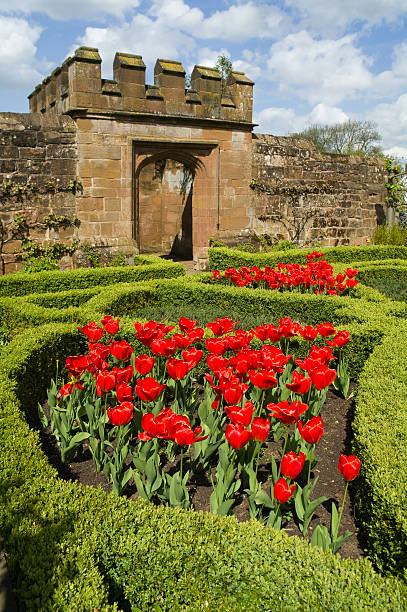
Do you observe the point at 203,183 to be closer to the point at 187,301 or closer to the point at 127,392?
the point at 187,301

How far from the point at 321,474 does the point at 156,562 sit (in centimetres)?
168

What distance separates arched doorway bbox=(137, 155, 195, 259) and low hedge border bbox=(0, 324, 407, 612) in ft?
45.7

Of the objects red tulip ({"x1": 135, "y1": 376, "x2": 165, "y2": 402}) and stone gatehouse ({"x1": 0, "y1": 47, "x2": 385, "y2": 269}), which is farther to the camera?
stone gatehouse ({"x1": 0, "y1": 47, "x2": 385, "y2": 269})

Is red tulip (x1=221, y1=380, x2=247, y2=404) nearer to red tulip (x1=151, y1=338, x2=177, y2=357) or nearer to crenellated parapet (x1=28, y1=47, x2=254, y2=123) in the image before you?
red tulip (x1=151, y1=338, x2=177, y2=357)

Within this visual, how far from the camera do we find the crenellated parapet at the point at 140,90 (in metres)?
9.69

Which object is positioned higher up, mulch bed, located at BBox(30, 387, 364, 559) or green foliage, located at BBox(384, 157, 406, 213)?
green foliage, located at BBox(384, 157, 406, 213)

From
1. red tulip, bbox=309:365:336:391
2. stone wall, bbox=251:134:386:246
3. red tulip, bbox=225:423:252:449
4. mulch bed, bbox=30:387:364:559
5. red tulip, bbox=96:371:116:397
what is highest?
stone wall, bbox=251:134:386:246

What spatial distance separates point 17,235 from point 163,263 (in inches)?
114

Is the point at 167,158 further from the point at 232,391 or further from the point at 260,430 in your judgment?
the point at 260,430

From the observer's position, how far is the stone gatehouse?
31.8 ft

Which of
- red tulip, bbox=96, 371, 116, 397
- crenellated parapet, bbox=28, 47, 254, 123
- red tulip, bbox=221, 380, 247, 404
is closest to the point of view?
red tulip, bbox=221, 380, 247, 404

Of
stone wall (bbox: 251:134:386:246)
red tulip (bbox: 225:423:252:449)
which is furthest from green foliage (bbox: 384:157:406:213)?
red tulip (bbox: 225:423:252:449)

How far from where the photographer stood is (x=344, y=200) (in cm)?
1429

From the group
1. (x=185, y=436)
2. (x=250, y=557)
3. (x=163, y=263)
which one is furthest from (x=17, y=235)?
(x=250, y=557)
